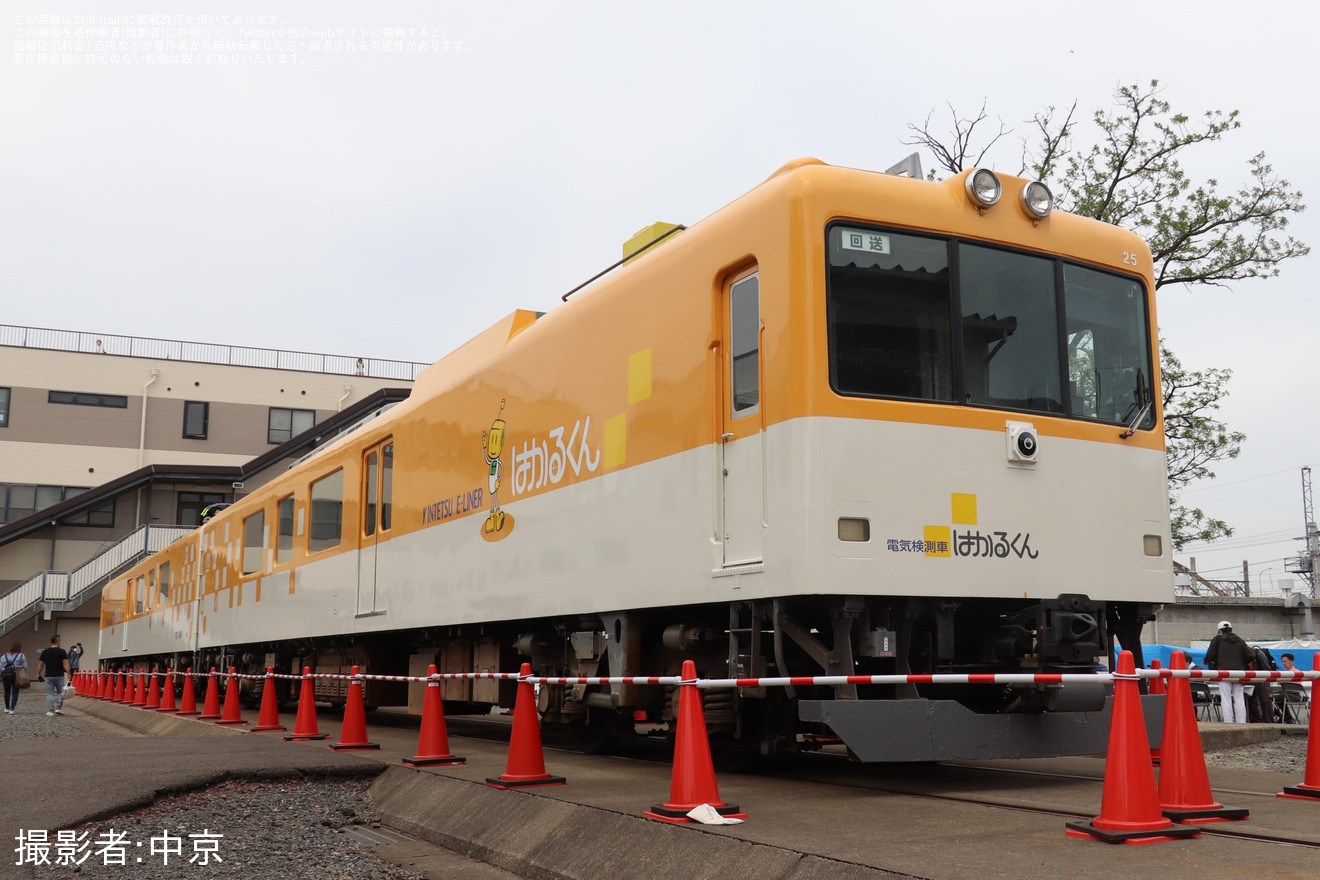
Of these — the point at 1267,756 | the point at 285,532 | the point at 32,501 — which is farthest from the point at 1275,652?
the point at 32,501

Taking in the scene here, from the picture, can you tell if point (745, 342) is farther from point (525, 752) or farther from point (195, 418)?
point (195, 418)

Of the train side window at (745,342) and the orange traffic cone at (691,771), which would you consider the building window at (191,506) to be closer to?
the train side window at (745,342)

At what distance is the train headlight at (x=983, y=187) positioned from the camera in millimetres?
6891

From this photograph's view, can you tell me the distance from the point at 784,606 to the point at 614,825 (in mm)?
1467

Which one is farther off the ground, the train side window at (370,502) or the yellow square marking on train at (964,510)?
the train side window at (370,502)

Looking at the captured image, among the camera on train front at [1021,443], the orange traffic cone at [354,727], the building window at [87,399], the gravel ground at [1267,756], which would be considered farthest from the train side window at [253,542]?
the building window at [87,399]

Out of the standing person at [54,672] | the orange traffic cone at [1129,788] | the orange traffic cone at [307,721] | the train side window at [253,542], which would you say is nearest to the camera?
the orange traffic cone at [1129,788]

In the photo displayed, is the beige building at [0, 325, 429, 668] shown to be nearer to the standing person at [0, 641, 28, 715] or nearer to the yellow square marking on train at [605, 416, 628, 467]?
the standing person at [0, 641, 28, 715]

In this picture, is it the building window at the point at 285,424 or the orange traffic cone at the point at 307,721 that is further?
Result: the building window at the point at 285,424

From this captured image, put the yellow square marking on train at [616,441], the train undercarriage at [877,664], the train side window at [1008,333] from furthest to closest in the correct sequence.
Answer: the yellow square marking on train at [616,441], the train side window at [1008,333], the train undercarriage at [877,664]

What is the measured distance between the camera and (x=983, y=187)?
273 inches

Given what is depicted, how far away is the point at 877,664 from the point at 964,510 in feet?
3.10

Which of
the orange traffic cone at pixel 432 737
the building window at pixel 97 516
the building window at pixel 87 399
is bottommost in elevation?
the orange traffic cone at pixel 432 737

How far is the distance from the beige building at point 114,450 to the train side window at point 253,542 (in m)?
21.9
